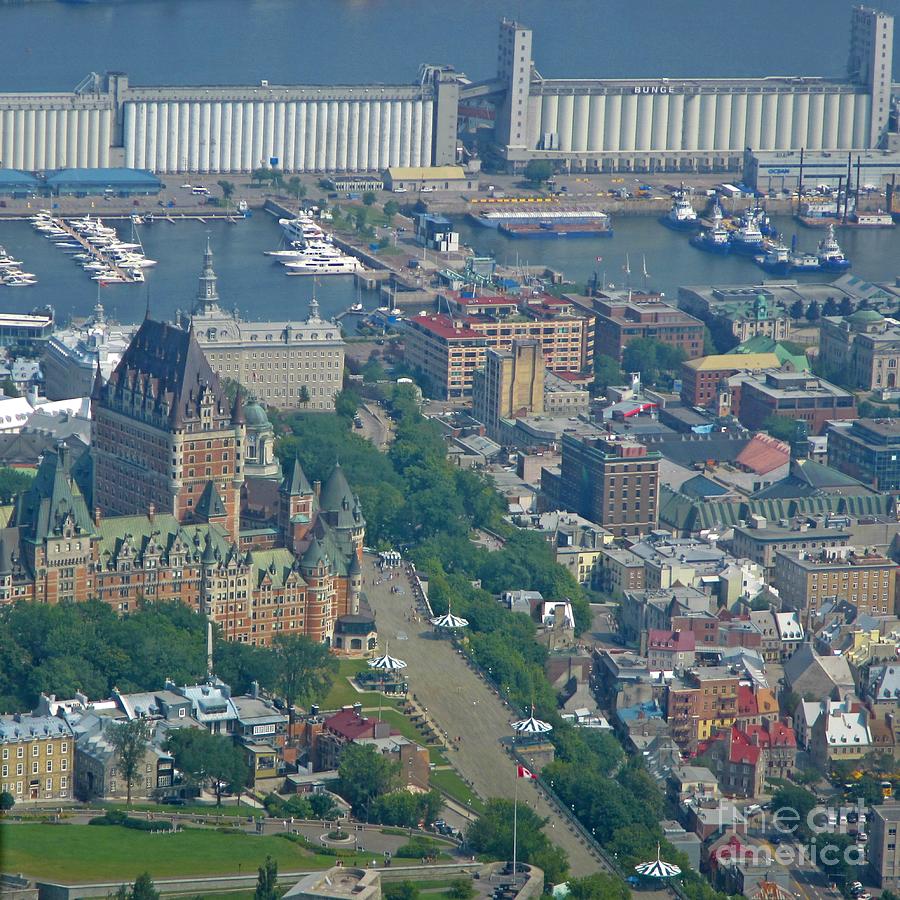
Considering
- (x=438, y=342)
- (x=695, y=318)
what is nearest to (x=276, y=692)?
(x=438, y=342)

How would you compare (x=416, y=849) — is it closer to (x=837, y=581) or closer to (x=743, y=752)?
(x=743, y=752)

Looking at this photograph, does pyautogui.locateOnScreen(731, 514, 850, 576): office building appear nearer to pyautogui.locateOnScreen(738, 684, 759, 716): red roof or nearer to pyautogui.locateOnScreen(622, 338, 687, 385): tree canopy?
pyautogui.locateOnScreen(738, 684, 759, 716): red roof

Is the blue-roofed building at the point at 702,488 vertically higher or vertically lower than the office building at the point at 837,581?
higher

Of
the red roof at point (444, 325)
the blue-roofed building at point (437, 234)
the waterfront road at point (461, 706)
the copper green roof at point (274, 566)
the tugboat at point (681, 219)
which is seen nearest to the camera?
the waterfront road at point (461, 706)

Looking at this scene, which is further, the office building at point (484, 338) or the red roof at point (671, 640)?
the office building at point (484, 338)

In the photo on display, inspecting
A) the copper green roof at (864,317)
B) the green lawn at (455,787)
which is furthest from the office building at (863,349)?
the green lawn at (455,787)

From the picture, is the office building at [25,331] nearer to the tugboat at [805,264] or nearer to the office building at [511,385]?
the office building at [511,385]
